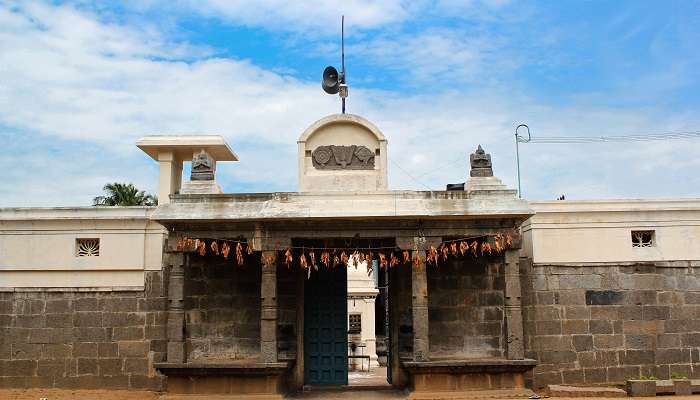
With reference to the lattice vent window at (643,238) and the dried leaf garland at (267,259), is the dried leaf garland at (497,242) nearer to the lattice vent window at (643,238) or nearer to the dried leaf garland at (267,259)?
the lattice vent window at (643,238)

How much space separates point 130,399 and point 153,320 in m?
1.54

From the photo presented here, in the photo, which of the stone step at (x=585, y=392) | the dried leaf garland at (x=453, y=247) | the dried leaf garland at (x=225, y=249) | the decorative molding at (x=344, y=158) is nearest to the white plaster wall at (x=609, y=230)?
the dried leaf garland at (x=453, y=247)

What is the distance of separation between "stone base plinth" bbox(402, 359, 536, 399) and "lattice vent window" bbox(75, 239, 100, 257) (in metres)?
6.64

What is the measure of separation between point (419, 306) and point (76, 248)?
699 centimetres

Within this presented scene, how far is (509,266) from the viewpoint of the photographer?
12242mm

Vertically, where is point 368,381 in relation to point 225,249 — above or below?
below

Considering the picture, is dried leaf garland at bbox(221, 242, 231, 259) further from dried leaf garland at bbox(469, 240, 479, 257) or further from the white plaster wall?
the white plaster wall

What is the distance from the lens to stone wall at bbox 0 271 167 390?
43.7 ft

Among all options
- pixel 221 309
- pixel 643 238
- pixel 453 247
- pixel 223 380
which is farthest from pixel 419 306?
pixel 643 238

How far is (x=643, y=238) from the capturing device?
13.8m

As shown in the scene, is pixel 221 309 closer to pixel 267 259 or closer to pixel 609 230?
pixel 267 259

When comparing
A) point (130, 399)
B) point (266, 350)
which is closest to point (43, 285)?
point (130, 399)

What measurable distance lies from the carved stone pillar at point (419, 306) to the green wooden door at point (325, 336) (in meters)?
2.19

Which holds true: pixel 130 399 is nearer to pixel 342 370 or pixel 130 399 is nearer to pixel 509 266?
pixel 342 370
